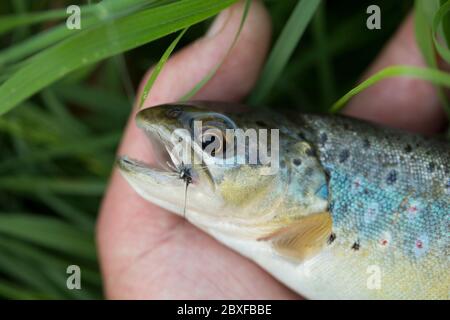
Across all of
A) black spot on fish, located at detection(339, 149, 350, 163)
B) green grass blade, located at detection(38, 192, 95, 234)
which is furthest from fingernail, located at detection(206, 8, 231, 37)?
green grass blade, located at detection(38, 192, 95, 234)

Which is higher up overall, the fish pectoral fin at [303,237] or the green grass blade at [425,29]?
the green grass blade at [425,29]

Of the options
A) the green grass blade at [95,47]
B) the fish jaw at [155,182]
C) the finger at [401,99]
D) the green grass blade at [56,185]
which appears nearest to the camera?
the green grass blade at [95,47]

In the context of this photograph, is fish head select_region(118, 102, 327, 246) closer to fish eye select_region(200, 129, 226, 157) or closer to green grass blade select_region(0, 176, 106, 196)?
fish eye select_region(200, 129, 226, 157)

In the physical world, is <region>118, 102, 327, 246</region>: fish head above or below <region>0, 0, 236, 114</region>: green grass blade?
below

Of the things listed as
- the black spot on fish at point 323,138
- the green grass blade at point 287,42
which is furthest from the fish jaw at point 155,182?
the green grass blade at point 287,42

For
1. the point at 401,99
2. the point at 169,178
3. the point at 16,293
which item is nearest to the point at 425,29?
the point at 401,99

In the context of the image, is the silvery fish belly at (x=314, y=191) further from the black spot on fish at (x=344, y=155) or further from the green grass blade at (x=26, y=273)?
the green grass blade at (x=26, y=273)
